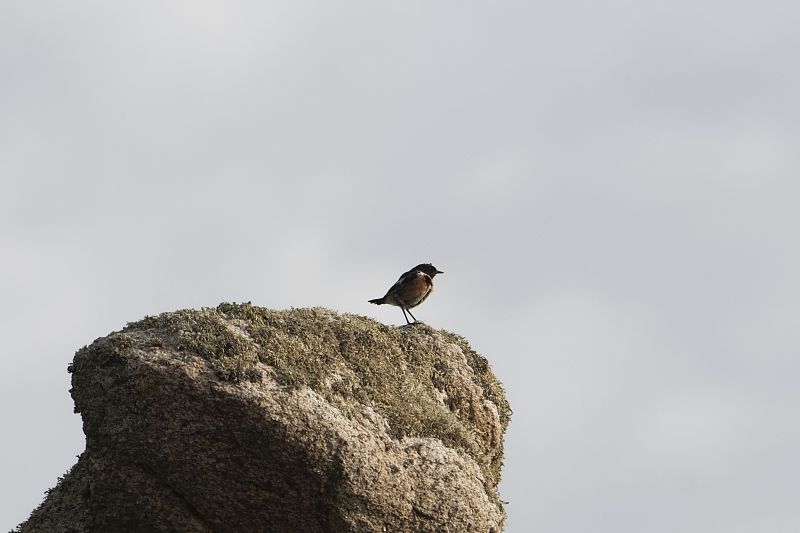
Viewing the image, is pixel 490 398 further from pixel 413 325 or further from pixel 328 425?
pixel 328 425

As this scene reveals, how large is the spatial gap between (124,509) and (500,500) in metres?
5.14

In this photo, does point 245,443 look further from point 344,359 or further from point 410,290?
point 410,290

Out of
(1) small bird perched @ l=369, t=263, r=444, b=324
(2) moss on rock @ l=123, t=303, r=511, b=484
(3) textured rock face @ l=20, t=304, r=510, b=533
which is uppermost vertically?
(1) small bird perched @ l=369, t=263, r=444, b=324

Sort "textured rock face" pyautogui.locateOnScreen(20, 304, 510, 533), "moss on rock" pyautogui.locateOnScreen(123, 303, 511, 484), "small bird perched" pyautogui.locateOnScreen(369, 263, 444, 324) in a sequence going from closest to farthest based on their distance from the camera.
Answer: "textured rock face" pyautogui.locateOnScreen(20, 304, 510, 533) < "moss on rock" pyautogui.locateOnScreen(123, 303, 511, 484) < "small bird perched" pyautogui.locateOnScreen(369, 263, 444, 324)

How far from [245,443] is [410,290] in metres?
7.62

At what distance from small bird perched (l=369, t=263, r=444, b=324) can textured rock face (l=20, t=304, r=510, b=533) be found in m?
5.37

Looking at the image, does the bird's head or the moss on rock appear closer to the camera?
the moss on rock

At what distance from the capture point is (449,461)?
13.9m

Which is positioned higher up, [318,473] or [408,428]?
[408,428]

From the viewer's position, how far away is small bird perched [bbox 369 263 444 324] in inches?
766

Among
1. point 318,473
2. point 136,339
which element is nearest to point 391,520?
point 318,473

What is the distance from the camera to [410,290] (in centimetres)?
1945

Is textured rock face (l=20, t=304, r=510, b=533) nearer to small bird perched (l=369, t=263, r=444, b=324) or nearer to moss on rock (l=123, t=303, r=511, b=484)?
moss on rock (l=123, t=303, r=511, b=484)

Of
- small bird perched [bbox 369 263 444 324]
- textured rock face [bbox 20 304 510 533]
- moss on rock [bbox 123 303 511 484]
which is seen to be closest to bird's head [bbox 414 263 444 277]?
small bird perched [bbox 369 263 444 324]
